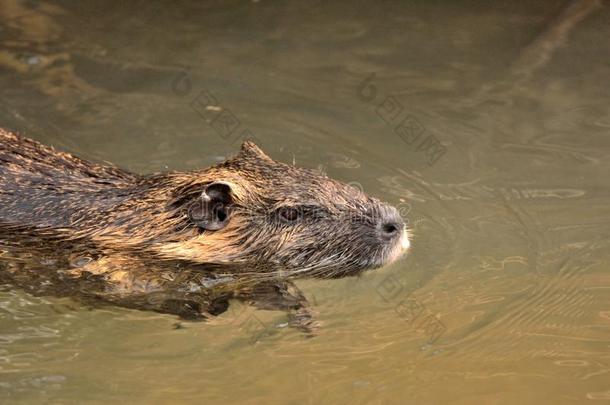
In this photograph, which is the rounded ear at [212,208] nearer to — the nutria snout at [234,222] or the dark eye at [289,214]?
the nutria snout at [234,222]

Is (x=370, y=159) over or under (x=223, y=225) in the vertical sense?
over

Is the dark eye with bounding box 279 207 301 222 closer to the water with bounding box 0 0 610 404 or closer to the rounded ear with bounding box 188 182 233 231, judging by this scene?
the rounded ear with bounding box 188 182 233 231

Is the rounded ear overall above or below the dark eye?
above

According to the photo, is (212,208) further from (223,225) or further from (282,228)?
(282,228)

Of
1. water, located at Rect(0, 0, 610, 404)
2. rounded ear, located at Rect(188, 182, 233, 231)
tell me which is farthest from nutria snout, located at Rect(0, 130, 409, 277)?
water, located at Rect(0, 0, 610, 404)

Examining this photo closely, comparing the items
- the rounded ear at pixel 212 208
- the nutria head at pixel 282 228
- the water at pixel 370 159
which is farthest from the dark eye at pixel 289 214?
the water at pixel 370 159

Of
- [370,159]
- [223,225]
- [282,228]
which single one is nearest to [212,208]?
[223,225]

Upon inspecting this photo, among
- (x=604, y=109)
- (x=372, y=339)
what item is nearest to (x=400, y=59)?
(x=604, y=109)
